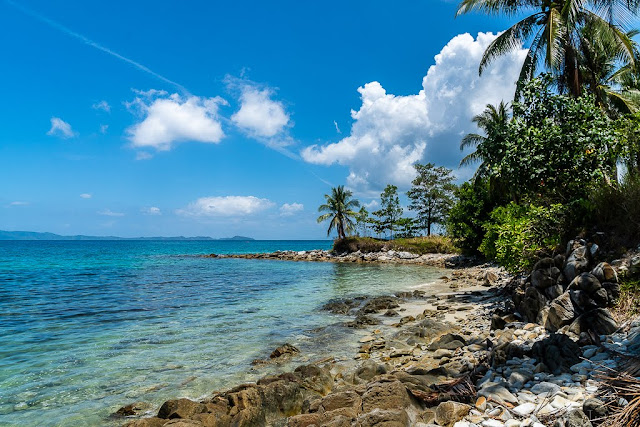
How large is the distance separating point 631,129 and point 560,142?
1860 mm

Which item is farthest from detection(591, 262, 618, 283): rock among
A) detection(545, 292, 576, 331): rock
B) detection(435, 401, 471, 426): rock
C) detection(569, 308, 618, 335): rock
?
detection(435, 401, 471, 426): rock

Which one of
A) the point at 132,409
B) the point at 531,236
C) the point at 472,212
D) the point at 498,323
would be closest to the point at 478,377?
the point at 498,323

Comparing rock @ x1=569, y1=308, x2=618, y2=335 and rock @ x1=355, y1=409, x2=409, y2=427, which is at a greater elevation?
rock @ x1=569, y1=308, x2=618, y2=335

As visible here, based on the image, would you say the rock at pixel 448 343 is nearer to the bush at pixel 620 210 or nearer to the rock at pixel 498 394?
the rock at pixel 498 394

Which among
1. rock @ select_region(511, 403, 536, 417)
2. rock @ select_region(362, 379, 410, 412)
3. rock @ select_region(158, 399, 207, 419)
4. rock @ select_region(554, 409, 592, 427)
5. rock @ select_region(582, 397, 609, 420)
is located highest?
rock @ select_region(582, 397, 609, 420)

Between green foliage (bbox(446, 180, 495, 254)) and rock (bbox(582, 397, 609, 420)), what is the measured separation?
Result: 27165mm

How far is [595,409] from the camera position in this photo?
3877 millimetres

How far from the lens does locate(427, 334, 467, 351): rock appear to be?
31.2 ft

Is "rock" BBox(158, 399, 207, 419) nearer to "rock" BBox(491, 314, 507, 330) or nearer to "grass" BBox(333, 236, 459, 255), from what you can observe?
"rock" BBox(491, 314, 507, 330)

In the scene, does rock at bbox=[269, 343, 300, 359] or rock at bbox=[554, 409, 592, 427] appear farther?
rock at bbox=[269, 343, 300, 359]

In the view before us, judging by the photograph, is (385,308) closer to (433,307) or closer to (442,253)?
(433,307)

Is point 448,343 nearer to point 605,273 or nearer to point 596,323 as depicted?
point 596,323

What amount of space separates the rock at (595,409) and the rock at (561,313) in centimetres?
413

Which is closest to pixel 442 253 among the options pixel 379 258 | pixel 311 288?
pixel 379 258
